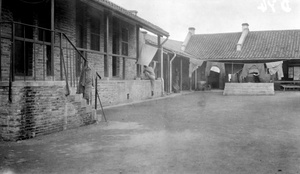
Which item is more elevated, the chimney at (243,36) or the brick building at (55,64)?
the chimney at (243,36)

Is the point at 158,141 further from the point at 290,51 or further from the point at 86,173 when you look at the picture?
the point at 290,51

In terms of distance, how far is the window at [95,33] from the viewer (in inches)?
512

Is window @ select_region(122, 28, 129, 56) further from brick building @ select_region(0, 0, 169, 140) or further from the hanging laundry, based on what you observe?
the hanging laundry

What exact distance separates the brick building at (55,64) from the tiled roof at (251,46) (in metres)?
12.7

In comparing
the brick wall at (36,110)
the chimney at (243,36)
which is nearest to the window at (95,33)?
the brick wall at (36,110)

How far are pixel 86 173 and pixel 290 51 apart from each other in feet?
85.7

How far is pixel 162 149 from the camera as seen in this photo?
204 inches

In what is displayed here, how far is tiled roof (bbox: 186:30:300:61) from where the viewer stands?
2674cm

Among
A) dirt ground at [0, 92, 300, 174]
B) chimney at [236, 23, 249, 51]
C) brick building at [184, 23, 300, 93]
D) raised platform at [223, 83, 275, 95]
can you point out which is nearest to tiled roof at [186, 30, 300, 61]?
brick building at [184, 23, 300, 93]

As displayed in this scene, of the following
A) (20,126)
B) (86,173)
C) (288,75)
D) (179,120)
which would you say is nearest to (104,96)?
(179,120)

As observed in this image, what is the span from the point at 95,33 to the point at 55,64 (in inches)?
124

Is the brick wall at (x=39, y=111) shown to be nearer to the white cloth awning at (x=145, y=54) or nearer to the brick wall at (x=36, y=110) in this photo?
the brick wall at (x=36, y=110)

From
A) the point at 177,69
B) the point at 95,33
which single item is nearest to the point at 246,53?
the point at 177,69

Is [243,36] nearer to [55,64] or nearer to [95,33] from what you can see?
[95,33]
